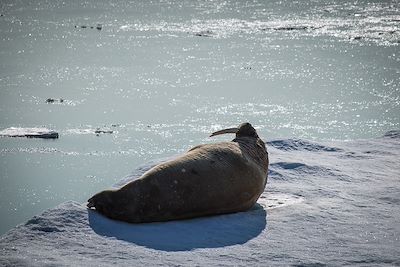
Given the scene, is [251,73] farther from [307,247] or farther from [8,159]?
[307,247]

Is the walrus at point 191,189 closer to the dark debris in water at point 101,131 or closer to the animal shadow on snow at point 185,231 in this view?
the animal shadow on snow at point 185,231

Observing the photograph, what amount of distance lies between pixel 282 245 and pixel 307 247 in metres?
0.14

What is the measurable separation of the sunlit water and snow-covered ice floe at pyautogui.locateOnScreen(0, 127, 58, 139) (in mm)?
172

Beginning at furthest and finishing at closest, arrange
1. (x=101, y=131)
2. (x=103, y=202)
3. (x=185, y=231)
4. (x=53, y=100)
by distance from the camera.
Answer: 1. (x=53, y=100)
2. (x=101, y=131)
3. (x=103, y=202)
4. (x=185, y=231)

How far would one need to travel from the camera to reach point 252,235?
14.3ft

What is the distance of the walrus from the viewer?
447 cm

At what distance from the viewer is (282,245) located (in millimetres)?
4199

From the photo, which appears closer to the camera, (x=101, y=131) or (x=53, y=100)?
(x=101, y=131)

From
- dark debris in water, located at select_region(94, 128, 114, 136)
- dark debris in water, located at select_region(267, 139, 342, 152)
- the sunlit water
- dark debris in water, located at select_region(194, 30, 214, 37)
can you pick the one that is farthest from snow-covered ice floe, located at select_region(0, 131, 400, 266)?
dark debris in water, located at select_region(194, 30, 214, 37)

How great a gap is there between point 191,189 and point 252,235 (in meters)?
0.51

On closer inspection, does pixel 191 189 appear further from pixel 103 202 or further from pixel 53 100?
pixel 53 100

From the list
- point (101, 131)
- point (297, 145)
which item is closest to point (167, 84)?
point (101, 131)

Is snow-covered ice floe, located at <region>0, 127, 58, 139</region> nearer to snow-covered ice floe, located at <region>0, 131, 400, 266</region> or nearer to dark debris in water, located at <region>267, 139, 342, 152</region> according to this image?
dark debris in water, located at <region>267, 139, 342, 152</region>

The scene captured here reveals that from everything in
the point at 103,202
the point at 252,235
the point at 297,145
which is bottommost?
the point at 297,145
